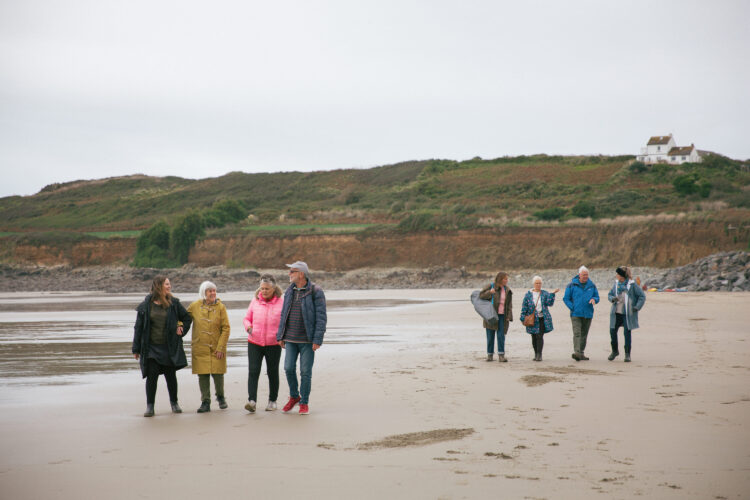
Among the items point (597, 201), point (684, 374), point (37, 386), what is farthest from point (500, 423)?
Answer: point (597, 201)

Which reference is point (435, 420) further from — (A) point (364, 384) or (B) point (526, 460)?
(A) point (364, 384)

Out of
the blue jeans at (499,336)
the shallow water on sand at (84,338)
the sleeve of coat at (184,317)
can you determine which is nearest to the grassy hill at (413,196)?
the shallow water on sand at (84,338)

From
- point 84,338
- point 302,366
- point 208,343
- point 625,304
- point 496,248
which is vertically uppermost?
point 496,248

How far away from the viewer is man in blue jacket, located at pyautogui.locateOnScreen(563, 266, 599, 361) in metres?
12.9

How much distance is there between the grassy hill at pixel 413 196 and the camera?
206 feet

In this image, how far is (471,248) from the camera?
57.1 meters

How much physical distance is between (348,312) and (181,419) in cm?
1837

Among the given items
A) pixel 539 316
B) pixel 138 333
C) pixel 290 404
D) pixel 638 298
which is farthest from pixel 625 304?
pixel 138 333

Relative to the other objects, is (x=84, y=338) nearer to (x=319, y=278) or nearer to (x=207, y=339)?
(x=207, y=339)

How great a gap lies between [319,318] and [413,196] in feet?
251

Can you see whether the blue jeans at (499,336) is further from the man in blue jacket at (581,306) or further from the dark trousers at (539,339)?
the man in blue jacket at (581,306)

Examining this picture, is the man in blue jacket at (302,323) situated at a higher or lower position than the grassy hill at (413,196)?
lower

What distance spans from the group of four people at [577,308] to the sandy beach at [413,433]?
43 centimetres

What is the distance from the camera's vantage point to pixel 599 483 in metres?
5.56
